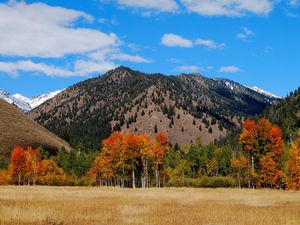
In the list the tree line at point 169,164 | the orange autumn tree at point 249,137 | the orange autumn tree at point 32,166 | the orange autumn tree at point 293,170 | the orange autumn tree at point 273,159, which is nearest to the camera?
the orange autumn tree at point 293,170

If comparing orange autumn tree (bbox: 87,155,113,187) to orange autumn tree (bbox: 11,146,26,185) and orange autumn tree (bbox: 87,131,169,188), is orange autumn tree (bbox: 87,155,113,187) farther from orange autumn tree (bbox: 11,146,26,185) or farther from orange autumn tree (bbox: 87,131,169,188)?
orange autumn tree (bbox: 11,146,26,185)

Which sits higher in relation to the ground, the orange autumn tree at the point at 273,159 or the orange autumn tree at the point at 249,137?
the orange autumn tree at the point at 249,137

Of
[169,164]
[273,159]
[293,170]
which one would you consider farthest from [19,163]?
[293,170]

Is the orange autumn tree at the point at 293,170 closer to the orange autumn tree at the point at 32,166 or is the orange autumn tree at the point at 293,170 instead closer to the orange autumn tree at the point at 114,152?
the orange autumn tree at the point at 114,152

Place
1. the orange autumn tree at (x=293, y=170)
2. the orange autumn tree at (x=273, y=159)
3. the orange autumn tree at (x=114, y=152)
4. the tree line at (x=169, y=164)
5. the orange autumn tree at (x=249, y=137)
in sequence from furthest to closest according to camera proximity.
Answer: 1. the orange autumn tree at (x=114, y=152)
2. the tree line at (x=169, y=164)
3. the orange autumn tree at (x=249, y=137)
4. the orange autumn tree at (x=273, y=159)
5. the orange autumn tree at (x=293, y=170)

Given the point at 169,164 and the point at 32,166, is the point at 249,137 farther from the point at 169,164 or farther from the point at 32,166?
the point at 32,166

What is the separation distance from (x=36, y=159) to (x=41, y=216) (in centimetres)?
10348

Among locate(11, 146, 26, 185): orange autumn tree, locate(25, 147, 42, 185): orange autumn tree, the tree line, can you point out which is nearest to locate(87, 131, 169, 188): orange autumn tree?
the tree line

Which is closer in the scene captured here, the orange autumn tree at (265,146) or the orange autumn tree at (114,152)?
the orange autumn tree at (265,146)

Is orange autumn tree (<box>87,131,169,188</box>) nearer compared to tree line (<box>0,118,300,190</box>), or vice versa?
tree line (<box>0,118,300,190</box>)

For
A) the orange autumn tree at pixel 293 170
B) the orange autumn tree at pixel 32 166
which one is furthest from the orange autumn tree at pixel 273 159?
the orange autumn tree at pixel 32 166

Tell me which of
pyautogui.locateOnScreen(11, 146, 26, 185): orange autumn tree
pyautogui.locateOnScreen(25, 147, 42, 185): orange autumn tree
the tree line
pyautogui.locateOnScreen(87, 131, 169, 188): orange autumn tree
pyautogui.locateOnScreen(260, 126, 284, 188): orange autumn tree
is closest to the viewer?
pyautogui.locateOnScreen(260, 126, 284, 188): orange autumn tree

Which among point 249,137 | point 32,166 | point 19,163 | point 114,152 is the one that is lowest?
point 32,166

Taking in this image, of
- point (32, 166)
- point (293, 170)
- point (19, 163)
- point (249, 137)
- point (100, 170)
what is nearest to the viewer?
point (293, 170)
